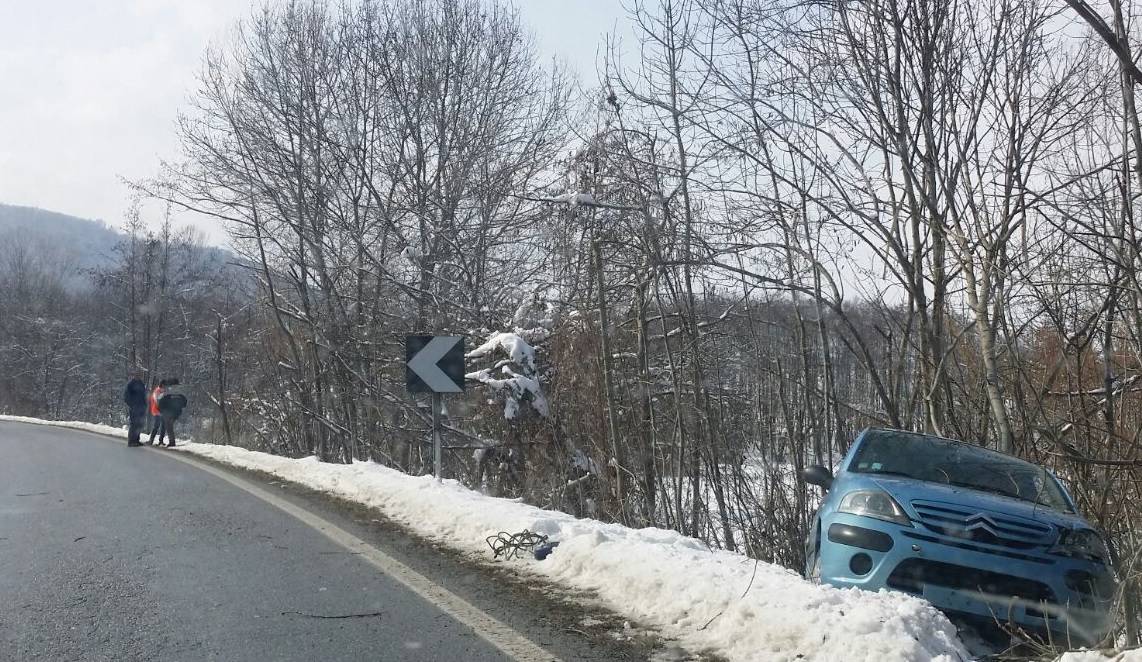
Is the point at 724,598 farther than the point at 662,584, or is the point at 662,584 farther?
the point at 662,584

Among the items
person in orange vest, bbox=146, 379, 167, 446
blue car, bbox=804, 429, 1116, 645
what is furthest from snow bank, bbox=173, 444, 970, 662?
person in orange vest, bbox=146, 379, 167, 446

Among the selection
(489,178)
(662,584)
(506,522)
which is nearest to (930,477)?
(662,584)

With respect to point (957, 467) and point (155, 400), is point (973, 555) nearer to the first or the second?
point (957, 467)

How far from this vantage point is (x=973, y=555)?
227 inches

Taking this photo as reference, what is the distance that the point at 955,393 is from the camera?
35.0ft

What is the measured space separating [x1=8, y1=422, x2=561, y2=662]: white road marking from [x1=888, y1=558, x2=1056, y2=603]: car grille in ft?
7.91

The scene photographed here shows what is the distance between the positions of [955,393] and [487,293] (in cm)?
1103

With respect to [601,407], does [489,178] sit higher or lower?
higher

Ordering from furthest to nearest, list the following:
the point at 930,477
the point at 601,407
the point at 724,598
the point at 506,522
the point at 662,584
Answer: the point at 601,407
the point at 506,522
the point at 930,477
the point at 662,584
the point at 724,598

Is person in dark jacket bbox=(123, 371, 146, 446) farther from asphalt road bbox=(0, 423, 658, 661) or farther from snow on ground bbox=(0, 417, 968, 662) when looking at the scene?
snow on ground bbox=(0, 417, 968, 662)

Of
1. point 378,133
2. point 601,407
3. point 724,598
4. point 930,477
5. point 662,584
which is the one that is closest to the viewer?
point 724,598

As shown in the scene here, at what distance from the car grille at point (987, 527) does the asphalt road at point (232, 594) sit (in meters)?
2.19

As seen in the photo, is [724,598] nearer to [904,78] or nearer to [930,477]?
[930,477]

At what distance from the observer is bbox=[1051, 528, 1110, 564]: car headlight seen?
5.87 metres
